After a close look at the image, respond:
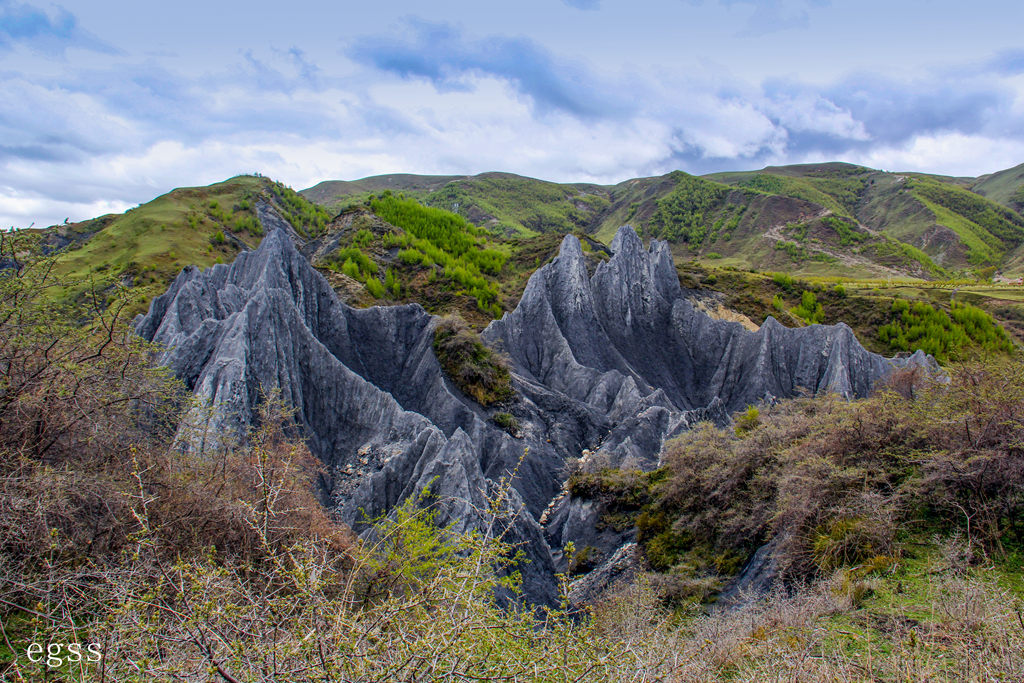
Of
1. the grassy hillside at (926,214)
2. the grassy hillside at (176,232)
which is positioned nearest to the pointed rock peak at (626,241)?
the grassy hillside at (176,232)

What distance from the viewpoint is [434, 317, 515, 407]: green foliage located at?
26109mm

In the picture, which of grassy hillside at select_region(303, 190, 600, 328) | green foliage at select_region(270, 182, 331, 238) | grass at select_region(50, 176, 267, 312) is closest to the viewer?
grassy hillside at select_region(303, 190, 600, 328)

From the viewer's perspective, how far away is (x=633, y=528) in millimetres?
17562

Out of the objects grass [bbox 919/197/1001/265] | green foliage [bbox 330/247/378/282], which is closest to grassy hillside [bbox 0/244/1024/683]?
green foliage [bbox 330/247/378/282]

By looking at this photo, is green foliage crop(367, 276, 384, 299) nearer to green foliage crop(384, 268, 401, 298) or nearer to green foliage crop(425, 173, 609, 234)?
green foliage crop(384, 268, 401, 298)

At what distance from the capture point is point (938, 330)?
4903cm

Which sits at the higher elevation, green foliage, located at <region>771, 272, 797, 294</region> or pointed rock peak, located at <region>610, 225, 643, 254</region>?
pointed rock peak, located at <region>610, 225, 643, 254</region>

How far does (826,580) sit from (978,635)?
410 centimetres

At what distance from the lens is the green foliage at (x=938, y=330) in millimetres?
47656

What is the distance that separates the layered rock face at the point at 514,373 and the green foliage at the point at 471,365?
30.3 inches

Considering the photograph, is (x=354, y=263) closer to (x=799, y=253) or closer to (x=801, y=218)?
(x=799, y=253)

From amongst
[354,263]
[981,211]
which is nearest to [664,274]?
[354,263]

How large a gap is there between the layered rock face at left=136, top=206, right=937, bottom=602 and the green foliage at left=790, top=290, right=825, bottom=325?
61.6 ft

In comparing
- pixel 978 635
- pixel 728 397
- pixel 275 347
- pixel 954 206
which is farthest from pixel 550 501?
pixel 954 206
